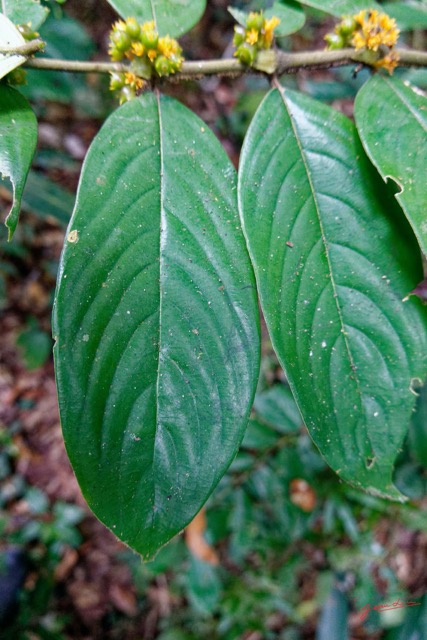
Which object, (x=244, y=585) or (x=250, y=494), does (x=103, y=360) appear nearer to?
(x=250, y=494)

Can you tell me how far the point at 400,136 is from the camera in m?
0.78

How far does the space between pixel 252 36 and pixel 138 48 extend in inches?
8.2

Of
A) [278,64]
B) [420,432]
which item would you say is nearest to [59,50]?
[278,64]

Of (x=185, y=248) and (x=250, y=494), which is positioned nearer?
(x=185, y=248)

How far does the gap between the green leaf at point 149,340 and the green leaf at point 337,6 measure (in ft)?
1.44

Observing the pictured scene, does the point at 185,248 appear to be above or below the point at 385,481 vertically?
above

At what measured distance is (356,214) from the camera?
799 millimetres

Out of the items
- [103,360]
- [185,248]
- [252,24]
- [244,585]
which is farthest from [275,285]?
[244,585]

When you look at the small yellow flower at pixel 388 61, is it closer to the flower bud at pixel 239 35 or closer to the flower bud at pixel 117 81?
the flower bud at pixel 239 35

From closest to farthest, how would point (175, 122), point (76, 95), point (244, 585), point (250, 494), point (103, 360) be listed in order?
point (103, 360)
point (175, 122)
point (250, 494)
point (244, 585)
point (76, 95)

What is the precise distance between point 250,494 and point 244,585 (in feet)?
1.70

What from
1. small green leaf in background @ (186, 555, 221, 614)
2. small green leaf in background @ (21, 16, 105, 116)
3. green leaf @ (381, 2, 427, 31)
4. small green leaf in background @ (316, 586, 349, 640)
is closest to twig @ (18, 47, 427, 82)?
green leaf @ (381, 2, 427, 31)

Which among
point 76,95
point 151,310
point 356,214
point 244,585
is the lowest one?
point 244,585

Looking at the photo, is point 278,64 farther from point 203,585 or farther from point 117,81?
point 203,585
